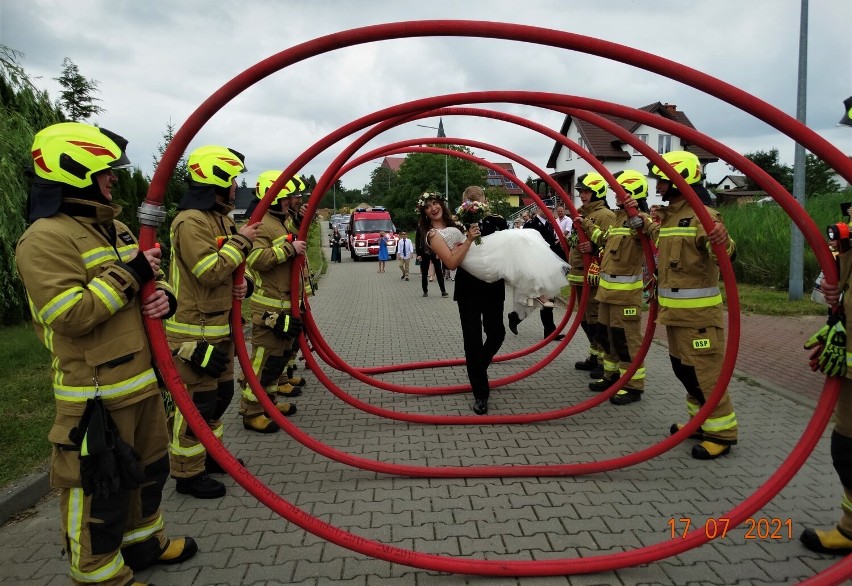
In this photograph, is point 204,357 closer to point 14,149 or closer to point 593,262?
point 593,262

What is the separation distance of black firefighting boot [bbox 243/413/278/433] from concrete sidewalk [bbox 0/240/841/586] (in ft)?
0.34

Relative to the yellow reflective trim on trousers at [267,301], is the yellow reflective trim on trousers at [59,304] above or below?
above

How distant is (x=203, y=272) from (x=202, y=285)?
229 millimetres

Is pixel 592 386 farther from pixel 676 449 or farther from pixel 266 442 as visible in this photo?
pixel 266 442

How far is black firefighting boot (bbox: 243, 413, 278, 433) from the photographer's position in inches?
205

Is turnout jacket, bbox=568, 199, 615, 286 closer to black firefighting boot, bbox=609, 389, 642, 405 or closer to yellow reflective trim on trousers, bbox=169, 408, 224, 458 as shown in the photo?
black firefighting boot, bbox=609, 389, 642, 405

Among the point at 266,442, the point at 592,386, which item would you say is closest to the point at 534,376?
the point at 592,386

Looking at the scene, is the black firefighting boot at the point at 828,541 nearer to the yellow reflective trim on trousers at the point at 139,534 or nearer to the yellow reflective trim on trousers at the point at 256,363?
the yellow reflective trim on trousers at the point at 139,534

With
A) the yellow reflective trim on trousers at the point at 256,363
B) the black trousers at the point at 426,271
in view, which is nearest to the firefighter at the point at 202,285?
the yellow reflective trim on trousers at the point at 256,363

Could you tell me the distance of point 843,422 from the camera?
301 centimetres

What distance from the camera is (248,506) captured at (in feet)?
12.5

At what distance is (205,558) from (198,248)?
197cm

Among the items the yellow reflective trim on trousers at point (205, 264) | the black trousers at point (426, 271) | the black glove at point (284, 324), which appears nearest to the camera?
the yellow reflective trim on trousers at point (205, 264)

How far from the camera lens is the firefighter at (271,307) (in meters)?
5.19
